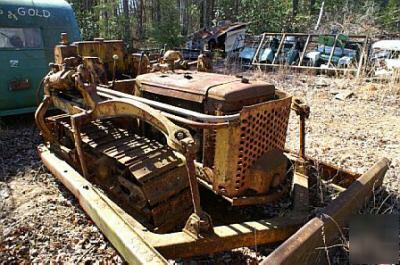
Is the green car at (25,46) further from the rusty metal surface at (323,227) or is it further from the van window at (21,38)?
the rusty metal surface at (323,227)

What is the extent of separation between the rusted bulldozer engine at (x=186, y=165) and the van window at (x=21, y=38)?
300 cm

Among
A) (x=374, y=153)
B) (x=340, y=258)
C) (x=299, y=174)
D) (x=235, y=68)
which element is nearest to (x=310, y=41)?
(x=235, y=68)

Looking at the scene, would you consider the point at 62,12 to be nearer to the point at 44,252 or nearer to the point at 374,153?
the point at 44,252

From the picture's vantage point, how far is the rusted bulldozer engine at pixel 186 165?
2.38 m

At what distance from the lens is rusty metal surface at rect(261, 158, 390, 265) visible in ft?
6.42

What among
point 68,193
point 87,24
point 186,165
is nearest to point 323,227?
point 186,165

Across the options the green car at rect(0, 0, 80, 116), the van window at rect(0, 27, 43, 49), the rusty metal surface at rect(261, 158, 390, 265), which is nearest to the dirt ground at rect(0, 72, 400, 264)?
the rusty metal surface at rect(261, 158, 390, 265)

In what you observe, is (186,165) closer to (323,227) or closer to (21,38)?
(323,227)

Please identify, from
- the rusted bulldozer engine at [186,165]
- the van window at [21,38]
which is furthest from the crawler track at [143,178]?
the van window at [21,38]

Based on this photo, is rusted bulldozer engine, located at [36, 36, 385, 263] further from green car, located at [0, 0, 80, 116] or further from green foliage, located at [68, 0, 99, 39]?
green foliage, located at [68, 0, 99, 39]

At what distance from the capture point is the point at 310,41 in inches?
483

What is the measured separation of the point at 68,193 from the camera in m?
3.89

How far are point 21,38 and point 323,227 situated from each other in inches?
248

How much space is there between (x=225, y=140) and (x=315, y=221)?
0.83m
